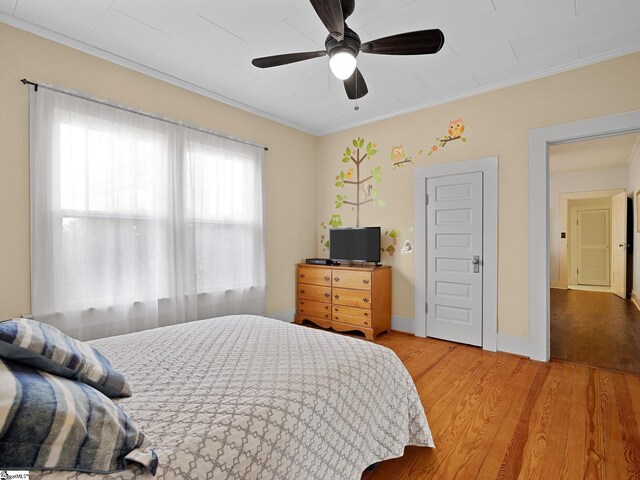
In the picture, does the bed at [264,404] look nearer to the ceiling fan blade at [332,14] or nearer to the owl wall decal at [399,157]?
the ceiling fan blade at [332,14]

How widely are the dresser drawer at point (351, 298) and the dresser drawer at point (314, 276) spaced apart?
0.58 ft

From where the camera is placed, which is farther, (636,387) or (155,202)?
(155,202)

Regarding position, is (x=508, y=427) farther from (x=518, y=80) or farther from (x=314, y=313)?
(x=518, y=80)

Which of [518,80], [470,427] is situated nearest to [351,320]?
[470,427]

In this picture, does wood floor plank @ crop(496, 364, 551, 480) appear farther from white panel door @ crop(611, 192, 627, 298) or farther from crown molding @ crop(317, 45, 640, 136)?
white panel door @ crop(611, 192, 627, 298)

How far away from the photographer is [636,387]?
2561 millimetres

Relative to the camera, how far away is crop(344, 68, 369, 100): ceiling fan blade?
2.51 metres

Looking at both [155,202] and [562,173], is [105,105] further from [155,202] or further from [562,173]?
[562,173]

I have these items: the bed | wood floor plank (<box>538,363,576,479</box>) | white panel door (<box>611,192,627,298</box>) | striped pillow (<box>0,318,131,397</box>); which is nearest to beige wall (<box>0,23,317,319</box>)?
the bed

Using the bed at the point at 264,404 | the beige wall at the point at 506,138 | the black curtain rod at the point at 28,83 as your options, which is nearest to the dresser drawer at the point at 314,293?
the beige wall at the point at 506,138

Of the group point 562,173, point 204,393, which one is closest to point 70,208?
point 204,393

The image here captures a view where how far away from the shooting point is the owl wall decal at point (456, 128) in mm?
3658

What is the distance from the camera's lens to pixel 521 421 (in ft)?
6.96

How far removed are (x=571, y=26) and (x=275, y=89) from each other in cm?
257
